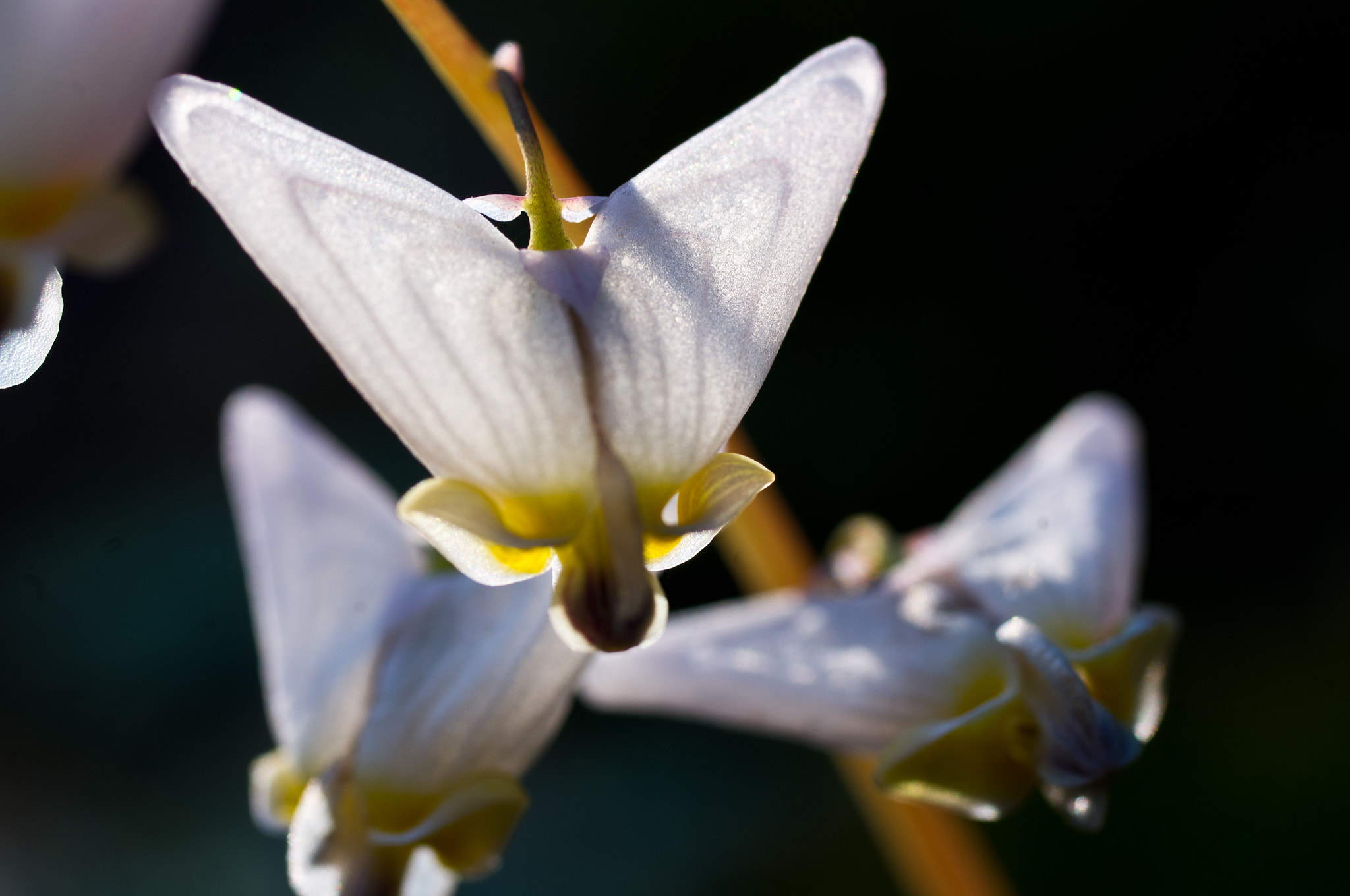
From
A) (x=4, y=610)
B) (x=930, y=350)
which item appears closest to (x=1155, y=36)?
(x=930, y=350)

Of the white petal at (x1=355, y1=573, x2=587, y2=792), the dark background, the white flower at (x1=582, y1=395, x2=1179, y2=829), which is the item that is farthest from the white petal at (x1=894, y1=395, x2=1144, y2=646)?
the dark background

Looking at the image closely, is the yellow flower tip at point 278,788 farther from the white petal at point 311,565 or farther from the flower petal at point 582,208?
the flower petal at point 582,208

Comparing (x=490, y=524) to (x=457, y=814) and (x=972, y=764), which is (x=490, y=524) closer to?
(x=457, y=814)

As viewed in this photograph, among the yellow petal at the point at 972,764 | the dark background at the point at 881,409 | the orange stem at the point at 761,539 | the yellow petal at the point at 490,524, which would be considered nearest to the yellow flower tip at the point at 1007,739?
the yellow petal at the point at 972,764

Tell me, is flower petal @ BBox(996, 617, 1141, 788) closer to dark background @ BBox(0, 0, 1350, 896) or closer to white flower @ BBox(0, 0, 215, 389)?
white flower @ BBox(0, 0, 215, 389)

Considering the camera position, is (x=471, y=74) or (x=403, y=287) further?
(x=471, y=74)

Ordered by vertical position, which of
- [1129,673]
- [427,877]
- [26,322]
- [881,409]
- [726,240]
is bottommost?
[881,409]

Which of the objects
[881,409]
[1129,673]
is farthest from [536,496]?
[881,409]
